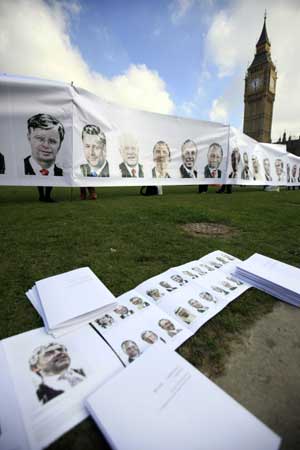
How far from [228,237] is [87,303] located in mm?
1394

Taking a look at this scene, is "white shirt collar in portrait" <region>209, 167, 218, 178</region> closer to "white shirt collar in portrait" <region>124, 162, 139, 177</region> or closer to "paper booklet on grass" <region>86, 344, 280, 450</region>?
"white shirt collar in portrait" <region>124, 162, 139, 177</region>

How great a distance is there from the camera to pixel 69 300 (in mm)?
818

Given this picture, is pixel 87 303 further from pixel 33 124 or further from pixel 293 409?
pixel 33 124

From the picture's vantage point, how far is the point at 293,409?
1.67 ft

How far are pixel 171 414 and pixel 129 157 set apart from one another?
3991mm

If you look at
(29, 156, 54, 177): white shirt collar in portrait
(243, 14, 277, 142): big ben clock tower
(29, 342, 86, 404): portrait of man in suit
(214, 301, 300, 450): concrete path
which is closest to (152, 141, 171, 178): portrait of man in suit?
(29, 156, 54, 177): white shirt collar in portrait

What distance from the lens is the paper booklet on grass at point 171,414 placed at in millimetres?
426

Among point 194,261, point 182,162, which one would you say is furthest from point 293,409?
point 182,162

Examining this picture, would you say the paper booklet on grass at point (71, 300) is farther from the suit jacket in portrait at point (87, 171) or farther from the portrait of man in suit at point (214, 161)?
the portrait of man in suit at point (214, 161)

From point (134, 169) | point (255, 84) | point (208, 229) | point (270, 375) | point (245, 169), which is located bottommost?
point (270, 375)

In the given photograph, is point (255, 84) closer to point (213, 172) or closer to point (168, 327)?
point (213, 172)

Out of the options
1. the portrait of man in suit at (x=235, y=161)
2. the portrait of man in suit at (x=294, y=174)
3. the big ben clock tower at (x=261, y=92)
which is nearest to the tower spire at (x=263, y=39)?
the big ben clock tower at (x=261, y=92)

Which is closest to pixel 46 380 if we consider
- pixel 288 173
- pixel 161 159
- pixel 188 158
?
pixel 161 159

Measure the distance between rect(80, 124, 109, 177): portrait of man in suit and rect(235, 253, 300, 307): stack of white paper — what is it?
3.07m
